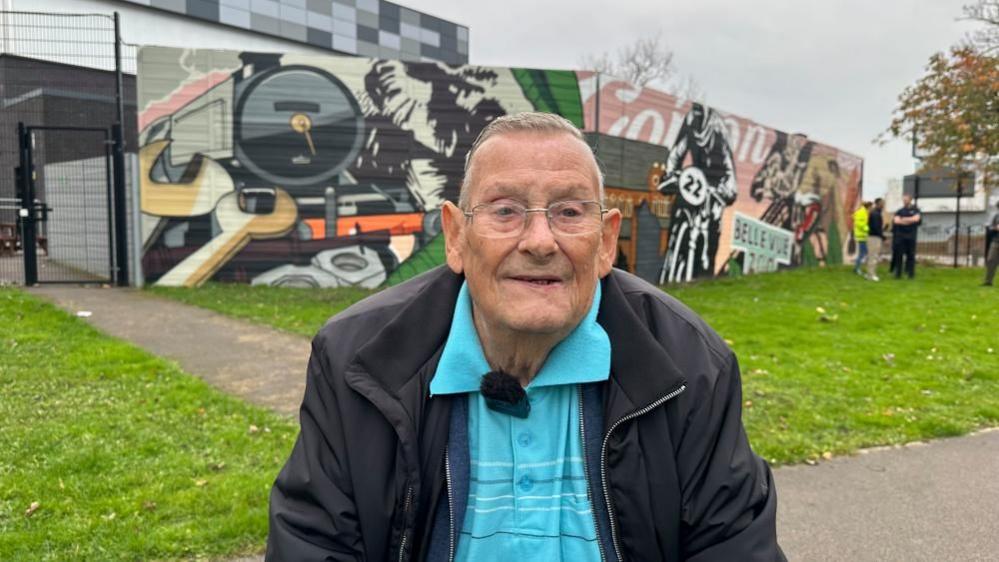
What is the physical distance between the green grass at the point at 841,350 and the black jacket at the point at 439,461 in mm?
2968

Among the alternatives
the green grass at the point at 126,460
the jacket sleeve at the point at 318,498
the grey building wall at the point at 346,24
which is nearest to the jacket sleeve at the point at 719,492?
the jacket sleeve at the point at 318,498

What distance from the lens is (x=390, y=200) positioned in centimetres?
1301

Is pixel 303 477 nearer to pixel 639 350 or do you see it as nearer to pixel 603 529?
pixel 603 529

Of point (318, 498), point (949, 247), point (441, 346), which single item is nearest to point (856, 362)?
point (441, 346)

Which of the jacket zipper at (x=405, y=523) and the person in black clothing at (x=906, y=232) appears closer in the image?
the jacket zipper at (x=405, y=523)

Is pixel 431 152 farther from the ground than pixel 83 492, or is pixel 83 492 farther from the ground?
pixel 431 152

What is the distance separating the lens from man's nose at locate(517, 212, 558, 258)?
75.7 inches

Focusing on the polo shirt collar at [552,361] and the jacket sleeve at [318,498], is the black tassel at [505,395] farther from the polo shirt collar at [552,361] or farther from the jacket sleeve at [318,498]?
the jacket sleeve at [318,498]

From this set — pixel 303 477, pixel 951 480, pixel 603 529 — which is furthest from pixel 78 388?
pixel 951 480

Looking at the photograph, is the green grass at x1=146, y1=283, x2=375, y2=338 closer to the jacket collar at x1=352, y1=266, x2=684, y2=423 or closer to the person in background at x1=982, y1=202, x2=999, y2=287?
the jacket collar at x1=352, y1=266, x2=684, y2=423

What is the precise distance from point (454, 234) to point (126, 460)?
119 inches

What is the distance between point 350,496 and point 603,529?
68 cm

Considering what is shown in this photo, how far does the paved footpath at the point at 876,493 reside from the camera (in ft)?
11.5

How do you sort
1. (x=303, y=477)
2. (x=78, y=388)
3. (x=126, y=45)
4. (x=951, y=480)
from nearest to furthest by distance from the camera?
(x=303, y=477), (x=951, y=480), (x=78, y=388), (x=126, y=45)
